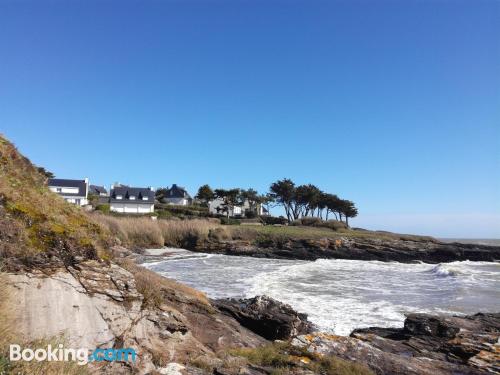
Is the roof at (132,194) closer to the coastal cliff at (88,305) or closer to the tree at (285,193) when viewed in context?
the tree at (285,193)

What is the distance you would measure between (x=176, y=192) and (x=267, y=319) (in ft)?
284

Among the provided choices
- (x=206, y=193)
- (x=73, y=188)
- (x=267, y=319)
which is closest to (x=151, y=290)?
(x=267, y=319)

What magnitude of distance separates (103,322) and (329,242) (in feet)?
122

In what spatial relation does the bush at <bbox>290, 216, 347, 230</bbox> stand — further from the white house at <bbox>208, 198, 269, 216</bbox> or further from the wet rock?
the wet rock

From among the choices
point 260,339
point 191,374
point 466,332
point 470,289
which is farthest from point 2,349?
point 470,289

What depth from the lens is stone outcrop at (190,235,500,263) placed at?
38344 mm

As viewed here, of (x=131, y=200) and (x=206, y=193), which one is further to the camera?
(x=206, y=193)

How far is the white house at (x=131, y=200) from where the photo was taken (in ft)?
235

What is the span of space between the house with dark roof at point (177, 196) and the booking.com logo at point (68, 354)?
86.5 metres

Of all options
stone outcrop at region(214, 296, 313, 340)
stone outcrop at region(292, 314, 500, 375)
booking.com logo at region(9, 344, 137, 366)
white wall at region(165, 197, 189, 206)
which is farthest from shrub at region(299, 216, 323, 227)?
booking.com logo at region(9, 344, 137, 366)

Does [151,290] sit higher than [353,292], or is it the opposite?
[151,290]

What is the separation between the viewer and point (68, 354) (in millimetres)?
3930

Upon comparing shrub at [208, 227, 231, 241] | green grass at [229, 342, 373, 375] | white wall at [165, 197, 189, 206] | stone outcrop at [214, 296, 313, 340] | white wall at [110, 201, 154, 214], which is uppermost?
white wall at [165, 197, 189, 206]

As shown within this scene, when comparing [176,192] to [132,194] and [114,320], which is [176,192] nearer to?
[132,194]
